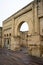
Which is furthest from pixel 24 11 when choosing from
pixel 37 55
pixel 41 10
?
pixel 37 55

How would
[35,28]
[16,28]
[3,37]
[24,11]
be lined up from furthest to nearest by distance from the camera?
[3,37] → [16,28] → [24,11] → [35,28]

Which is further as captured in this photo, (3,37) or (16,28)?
(3,37)

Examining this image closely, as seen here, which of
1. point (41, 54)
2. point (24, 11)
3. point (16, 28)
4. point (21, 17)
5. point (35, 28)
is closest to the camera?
point (41, 54)

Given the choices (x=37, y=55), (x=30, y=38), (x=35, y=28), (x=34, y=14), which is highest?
(x=34, y=14)

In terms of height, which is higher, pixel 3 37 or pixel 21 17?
pixel 21 17

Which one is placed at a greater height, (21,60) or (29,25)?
(29,25)

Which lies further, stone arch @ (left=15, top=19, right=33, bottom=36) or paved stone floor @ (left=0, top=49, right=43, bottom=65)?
stone arch @ (left=15, top=19, right=33, bottom=36)

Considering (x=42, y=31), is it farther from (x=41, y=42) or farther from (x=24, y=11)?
(x=24, y=11)

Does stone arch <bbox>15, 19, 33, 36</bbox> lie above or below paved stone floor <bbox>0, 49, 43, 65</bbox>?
above

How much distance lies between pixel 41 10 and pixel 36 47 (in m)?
2.98

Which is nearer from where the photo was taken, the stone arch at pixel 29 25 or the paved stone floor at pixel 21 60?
the paved stone floor at pixel 21 60

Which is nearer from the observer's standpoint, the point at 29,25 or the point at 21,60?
the point at 21,60

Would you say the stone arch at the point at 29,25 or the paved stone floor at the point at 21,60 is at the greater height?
the stone arch at the point at 29,25

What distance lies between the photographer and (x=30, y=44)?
11.3 m
